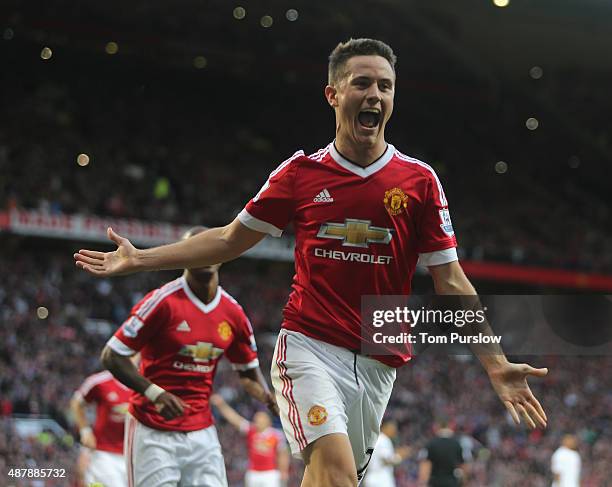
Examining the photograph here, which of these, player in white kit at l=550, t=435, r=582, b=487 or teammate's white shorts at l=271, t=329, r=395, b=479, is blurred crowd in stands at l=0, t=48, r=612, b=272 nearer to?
player in white kit at l=550, t=435, r=582, b=487

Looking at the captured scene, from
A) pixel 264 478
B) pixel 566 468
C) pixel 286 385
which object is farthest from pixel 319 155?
pixel 264 478

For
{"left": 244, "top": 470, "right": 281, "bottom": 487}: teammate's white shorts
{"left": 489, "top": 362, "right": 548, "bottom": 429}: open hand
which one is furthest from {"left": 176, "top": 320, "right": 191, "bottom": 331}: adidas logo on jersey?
{"left": 244, "top": 470, "right": 281, "bottom": 487}: teammate's white shorts

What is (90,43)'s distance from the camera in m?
28.0

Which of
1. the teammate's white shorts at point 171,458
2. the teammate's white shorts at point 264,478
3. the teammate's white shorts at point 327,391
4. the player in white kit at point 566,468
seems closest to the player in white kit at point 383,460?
the teammate's white shorts at point 264,478

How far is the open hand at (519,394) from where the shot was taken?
4.10 metres

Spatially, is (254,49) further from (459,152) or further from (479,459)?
(479,459)

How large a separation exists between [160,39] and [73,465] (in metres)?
17.7

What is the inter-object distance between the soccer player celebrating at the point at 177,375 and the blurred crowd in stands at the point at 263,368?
346 inches

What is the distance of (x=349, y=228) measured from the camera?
4.61m

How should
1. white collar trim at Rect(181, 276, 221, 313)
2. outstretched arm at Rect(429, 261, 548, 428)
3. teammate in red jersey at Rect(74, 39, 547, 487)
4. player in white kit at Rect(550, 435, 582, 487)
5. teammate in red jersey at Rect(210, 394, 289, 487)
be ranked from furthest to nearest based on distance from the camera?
teammate in red jersey at Rect(210, 394, 289, 487)
player in white kit at Rect(550, 435, 582, 487)
white collar trim at Rect(181, 276, 221, 313)
teammate in red jersey at Rect(74, 39, 547, 487)
outstretched arm at Rect(429, 261, 548, 428)

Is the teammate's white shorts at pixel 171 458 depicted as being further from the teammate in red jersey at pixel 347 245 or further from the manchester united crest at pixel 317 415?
the manchester united crest at pixel 317 415

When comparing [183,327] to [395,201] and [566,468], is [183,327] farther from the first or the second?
[566,468]

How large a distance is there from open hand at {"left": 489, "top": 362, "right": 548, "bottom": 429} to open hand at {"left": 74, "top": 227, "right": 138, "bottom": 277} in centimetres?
162

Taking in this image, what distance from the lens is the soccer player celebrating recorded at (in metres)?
6.41
